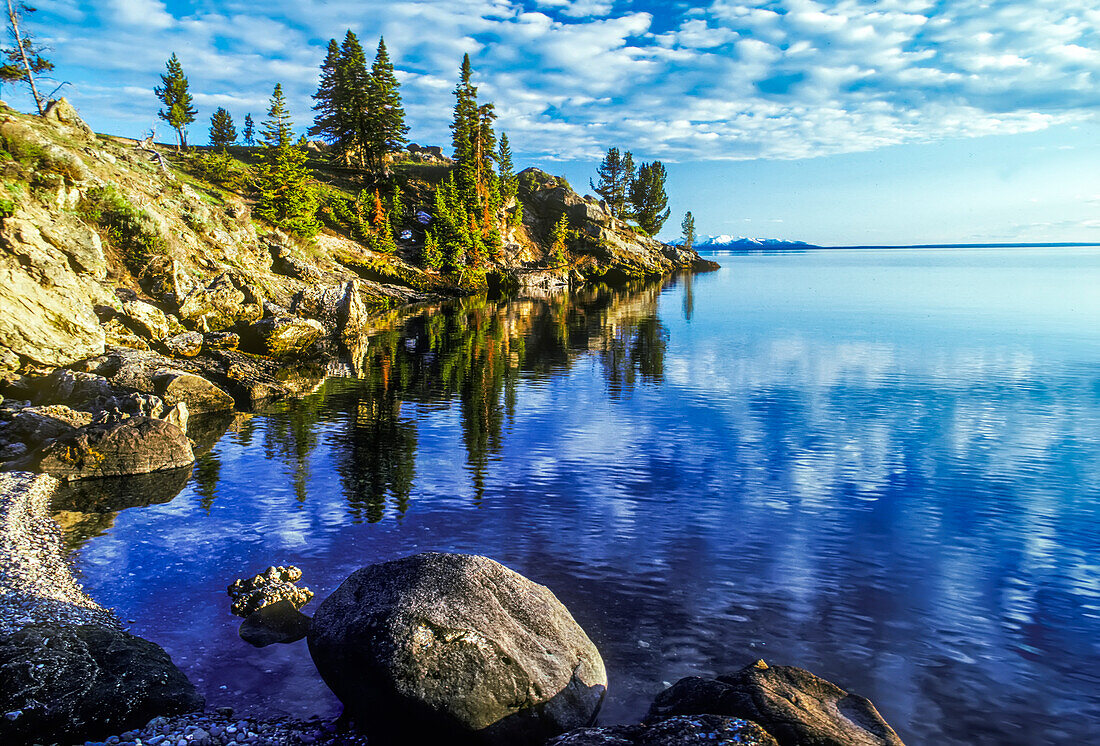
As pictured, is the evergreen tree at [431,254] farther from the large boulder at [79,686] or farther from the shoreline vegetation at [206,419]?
the large boulder at [79,686]

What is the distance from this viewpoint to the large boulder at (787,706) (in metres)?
7.50

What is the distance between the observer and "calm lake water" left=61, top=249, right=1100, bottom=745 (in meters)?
11.9

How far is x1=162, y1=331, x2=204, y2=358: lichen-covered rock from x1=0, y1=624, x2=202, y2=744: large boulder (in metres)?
28.0

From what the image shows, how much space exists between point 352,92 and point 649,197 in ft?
313

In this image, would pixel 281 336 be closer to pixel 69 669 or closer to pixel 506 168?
pixel 69 669

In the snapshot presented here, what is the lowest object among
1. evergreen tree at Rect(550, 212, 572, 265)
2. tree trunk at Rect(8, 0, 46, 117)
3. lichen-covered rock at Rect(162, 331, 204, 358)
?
lichen-covered rock at Rect(162, 331, 204, 358)

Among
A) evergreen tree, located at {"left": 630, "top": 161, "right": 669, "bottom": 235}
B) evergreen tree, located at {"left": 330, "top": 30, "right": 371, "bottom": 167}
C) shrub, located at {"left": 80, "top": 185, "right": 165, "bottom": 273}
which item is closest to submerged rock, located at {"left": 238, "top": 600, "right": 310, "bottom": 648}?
shrub, located at {"left": 80, "top": 185, "right": 165, "bottom": 273}

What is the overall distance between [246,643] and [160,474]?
12.9 m

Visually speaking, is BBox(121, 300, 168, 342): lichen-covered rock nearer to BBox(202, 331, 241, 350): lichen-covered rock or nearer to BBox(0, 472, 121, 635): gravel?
BBox(202, 331, 241, 350): lichen-covered rock

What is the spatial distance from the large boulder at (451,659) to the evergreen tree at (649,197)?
170588mm

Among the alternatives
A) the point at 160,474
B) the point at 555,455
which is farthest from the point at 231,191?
the point at 555,455

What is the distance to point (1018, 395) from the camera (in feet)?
108

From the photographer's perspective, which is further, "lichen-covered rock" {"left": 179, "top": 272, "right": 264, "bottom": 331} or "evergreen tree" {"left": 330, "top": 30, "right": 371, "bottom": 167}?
"evergreen tree" {"left": 330, "top": 30, "right": 371, "bottom": 167}

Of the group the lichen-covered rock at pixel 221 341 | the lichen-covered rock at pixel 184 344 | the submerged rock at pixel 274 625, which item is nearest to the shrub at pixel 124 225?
the lichen-covered rock at pixel 221 341
